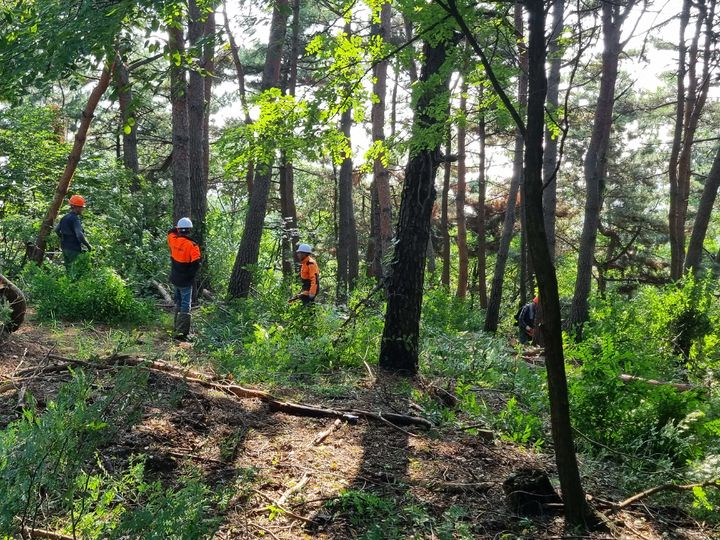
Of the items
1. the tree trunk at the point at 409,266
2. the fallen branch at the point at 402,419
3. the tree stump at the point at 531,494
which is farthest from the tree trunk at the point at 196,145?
the tree stump at the point at 531,494

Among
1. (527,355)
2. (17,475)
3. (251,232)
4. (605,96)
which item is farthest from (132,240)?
(17,475)

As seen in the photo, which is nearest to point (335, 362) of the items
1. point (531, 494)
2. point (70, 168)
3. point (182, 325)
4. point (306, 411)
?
point (306, 411)

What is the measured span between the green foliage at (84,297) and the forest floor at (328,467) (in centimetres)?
326

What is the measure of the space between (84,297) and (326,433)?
594 centimetres

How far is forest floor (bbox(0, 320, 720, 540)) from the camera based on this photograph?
3.45 m

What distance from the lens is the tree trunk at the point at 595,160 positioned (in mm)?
10562

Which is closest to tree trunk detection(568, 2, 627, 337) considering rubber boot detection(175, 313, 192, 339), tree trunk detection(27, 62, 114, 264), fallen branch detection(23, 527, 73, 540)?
rubber boot detection(175, 313, 192, 339)

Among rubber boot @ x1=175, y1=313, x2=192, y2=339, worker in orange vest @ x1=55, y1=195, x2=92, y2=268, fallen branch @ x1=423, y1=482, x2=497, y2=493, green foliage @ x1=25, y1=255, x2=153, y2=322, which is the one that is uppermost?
worker in orange vest @ x1=55, y1=195, x2=92, y2=268

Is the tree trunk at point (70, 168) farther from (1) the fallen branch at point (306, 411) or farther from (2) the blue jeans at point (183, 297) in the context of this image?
(1) the fallen branch at point (306, 411)

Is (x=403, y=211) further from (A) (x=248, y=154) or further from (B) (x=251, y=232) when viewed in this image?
(B) (x=251, y=232)

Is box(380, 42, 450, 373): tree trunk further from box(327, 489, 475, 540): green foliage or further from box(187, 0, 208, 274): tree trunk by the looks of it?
box(187, 0, 208, 274): tree trunk

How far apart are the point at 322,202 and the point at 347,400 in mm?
24688

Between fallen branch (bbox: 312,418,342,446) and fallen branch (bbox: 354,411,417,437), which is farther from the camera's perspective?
fallen branch (bbox: 354,411,417,437)

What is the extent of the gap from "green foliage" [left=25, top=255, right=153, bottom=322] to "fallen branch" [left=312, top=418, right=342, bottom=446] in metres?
5.61
